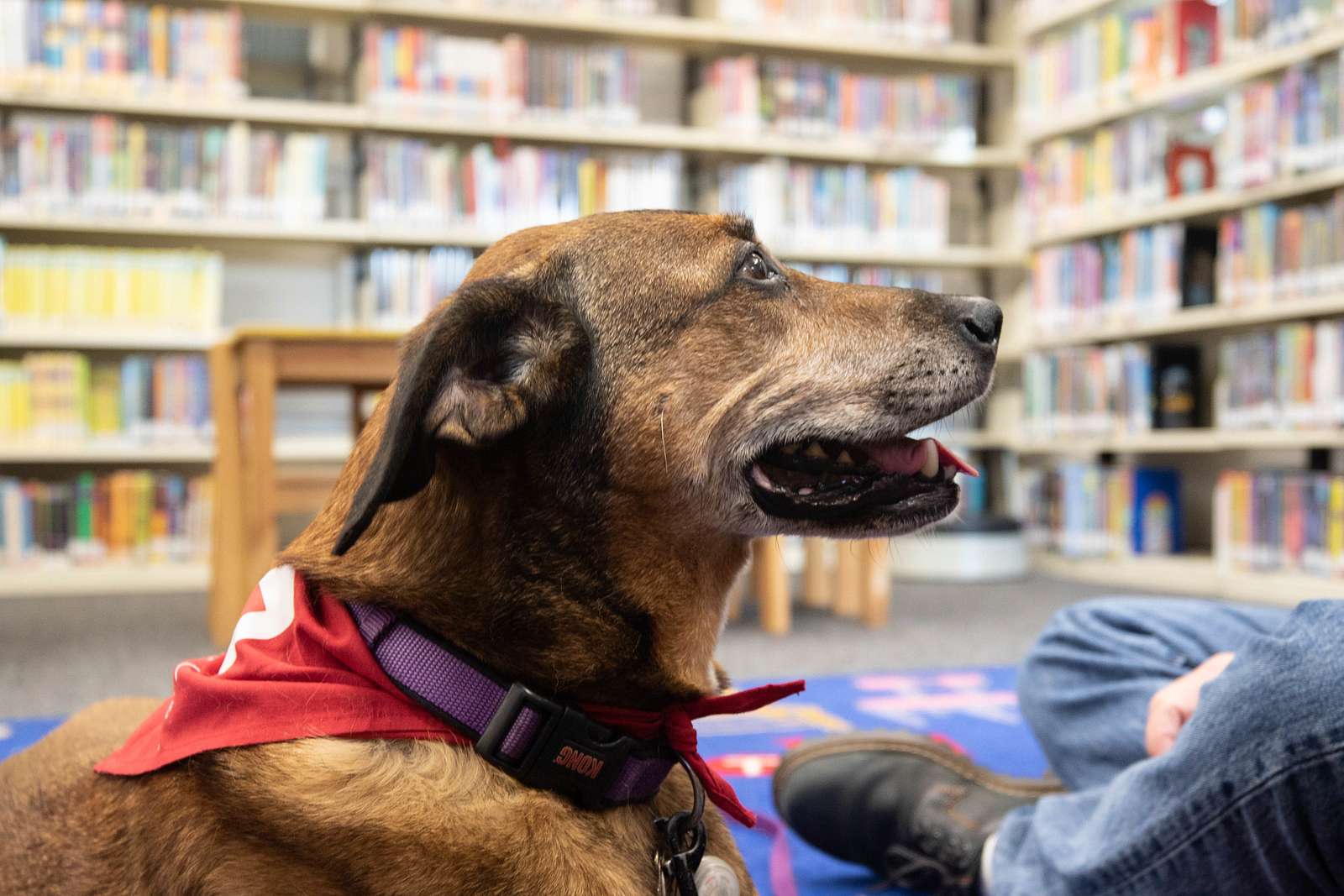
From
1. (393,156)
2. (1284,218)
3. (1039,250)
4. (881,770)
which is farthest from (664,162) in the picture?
(881,770)

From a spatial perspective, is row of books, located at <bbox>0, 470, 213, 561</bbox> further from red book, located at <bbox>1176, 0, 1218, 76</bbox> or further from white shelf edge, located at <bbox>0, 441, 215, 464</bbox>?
red book, located at <bbox>1176, 0, 1218, 76</bbox>

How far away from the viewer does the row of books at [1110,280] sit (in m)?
4.23

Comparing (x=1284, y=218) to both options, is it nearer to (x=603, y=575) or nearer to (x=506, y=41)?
(x=506, y=41)

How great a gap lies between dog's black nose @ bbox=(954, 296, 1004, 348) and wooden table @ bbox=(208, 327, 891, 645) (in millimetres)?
1403

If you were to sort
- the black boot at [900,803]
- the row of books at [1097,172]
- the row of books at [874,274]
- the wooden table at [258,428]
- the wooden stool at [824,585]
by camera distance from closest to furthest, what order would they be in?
the black boot at [900,803] → the wooden table at [258,428] → the wooden stool at [824,585] → the row of books at [1097,172] → the row of books at [874,274]

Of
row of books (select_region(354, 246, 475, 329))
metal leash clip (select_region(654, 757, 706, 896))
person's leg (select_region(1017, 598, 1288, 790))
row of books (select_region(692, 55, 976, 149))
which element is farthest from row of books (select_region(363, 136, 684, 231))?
metal leash clip (select_region(654, 757, 706, 896))

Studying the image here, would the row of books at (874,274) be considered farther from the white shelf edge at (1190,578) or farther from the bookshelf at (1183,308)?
the white shelf edge at (1190,578)

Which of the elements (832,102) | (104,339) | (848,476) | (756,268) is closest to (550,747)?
(848,476)

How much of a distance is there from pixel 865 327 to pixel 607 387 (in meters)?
0.28

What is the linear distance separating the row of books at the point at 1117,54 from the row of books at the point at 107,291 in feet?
11.7

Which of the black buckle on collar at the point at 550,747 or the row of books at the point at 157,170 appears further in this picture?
the row of books at the point at 157,170

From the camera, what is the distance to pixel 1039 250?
16.4 feet

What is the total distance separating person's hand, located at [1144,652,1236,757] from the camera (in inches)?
42.7

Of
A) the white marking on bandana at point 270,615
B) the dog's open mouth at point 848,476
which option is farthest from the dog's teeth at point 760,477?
the white marking on bandana at point 270,615
